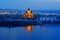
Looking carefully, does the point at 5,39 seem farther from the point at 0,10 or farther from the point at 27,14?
the point at 0,10

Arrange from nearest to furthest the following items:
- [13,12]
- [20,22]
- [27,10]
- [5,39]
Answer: [5,39] → [20,22] → [27,10] → [13,12]

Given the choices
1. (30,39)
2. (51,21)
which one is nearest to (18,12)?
(51,21)

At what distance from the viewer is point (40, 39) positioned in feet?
22.6

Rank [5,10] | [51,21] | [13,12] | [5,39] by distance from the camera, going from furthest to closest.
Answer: [5,10] < [13,12] < [51,21] < [5,39]

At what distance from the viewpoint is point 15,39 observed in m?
6.84

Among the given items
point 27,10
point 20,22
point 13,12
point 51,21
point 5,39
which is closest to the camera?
point 5,39

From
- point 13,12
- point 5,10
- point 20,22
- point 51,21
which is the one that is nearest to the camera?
point 20,22

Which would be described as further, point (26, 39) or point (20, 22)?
point (20, 22)

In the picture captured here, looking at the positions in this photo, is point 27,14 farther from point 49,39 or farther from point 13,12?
point 49,39

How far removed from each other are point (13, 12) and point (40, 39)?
1117cm

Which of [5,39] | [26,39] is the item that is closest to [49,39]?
[26,39]

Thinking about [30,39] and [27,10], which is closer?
[30,39]

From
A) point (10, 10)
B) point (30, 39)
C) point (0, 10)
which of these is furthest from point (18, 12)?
point (30, 39)

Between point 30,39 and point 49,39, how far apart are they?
638 mm
